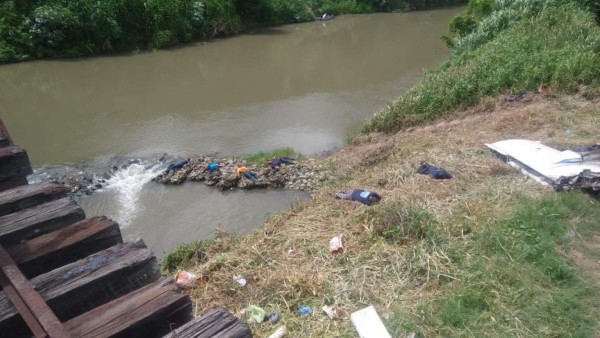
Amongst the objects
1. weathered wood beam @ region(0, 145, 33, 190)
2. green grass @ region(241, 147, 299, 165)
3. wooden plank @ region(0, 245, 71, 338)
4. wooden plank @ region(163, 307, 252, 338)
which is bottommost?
green grass @ region(241, 147, 299, 165)

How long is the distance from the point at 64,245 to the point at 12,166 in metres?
0.70

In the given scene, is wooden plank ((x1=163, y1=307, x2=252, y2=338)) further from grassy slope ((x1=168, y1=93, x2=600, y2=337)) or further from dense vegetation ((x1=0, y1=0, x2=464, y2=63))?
dense vegetation ((x1=0, y1=0, x2=464, y2=63))

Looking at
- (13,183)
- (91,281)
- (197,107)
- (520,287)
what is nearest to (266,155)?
(197,107)

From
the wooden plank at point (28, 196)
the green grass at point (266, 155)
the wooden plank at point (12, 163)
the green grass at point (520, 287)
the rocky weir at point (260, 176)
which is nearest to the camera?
the wooden plank at point (28, 196)

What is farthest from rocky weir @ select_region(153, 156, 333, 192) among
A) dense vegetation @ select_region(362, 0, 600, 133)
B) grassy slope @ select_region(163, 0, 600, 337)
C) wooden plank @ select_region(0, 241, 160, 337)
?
wooden plank @ select_region(0, 241, 160, 337)

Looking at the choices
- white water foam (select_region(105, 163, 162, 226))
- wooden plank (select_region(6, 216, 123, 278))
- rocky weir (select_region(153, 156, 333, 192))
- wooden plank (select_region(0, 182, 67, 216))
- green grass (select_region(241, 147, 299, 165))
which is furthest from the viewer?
green grass (select_region(241, 147, 299, 165))

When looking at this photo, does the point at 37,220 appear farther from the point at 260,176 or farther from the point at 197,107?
the point at 197,107

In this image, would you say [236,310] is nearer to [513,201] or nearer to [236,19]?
[513,201]

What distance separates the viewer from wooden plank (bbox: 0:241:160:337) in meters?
1.71

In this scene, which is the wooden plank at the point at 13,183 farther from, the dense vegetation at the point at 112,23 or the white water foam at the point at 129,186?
the dense vegetation at the point at 112,23

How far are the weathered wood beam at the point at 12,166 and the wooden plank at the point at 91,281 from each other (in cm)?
81

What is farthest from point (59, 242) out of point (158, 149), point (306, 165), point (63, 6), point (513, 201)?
point (63, 6)

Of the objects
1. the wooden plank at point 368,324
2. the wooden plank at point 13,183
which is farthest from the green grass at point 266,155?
the wooden plank at point 13,183

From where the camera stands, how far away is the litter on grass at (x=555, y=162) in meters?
4.86
